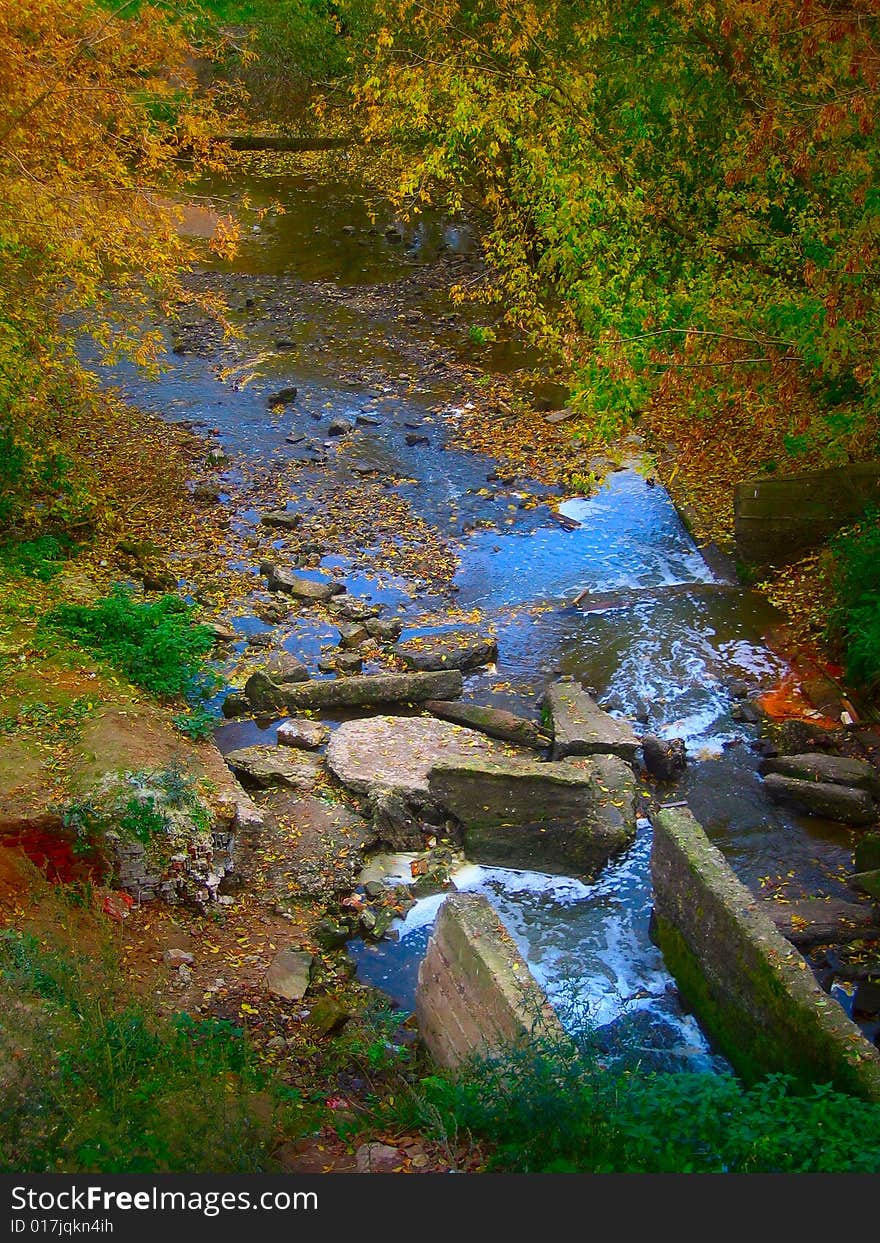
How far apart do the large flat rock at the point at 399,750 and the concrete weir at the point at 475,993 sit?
6.61 ft

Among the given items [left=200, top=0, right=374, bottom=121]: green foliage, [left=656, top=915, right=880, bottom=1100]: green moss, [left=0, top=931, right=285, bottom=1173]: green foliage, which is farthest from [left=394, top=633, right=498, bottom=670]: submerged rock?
[left=200, top=0, right=374, bottom=121]: green foliage

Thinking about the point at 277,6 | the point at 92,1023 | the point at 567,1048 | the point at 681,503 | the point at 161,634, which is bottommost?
the point at 567,1048

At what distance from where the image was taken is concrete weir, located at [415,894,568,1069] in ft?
17.3

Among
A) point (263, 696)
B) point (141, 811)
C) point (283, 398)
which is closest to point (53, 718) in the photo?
point (141, 811)

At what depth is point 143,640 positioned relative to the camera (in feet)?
30.3

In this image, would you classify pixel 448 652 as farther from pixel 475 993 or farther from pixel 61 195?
pixel 61 195

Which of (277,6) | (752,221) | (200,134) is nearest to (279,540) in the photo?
(200,134)

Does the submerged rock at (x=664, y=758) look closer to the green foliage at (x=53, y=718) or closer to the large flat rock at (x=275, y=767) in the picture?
the large flat rock at (x=275, y=767)

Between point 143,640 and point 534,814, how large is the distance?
3746mm

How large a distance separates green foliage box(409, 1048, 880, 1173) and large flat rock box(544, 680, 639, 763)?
377 cm

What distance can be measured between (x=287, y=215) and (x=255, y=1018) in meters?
22.4

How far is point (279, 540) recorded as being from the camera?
12.9 meters

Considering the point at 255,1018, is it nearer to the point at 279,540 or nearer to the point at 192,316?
the point at 279,540

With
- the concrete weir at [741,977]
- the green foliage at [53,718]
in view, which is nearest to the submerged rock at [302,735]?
the green foliage at [53,718]
